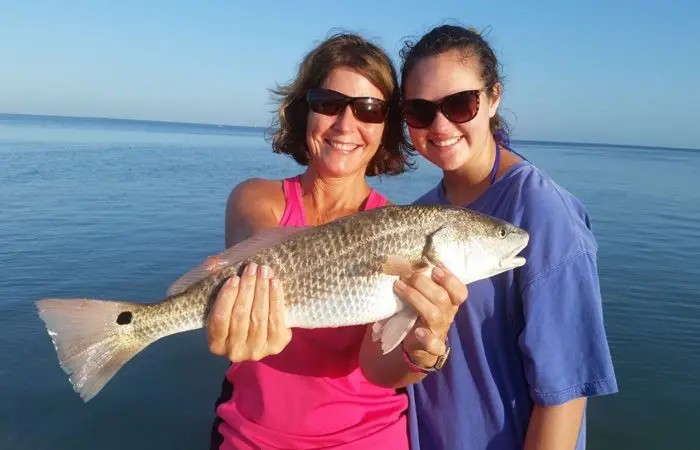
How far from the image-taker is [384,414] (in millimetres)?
3582

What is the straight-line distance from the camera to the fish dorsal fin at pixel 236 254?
355 centimetres

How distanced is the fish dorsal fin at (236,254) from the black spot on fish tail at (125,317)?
1.00 ft

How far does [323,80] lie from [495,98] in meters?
1.30

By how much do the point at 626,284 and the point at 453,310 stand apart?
9884 mm

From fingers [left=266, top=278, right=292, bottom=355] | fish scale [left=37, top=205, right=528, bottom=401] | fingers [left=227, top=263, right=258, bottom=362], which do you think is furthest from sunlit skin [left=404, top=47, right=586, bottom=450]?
fingers [left=227, top=263, right=258, bottom=362]

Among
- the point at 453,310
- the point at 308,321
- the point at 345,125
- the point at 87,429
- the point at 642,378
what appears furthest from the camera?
the point at 642,378

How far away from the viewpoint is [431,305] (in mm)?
3146

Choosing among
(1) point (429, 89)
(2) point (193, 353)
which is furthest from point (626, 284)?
(1) point (429, 89)

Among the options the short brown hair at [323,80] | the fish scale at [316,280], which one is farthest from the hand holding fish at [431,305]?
the short brown hair at [323,80]

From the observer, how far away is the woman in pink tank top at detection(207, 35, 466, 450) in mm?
3322

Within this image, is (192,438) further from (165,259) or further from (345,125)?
(165,259)

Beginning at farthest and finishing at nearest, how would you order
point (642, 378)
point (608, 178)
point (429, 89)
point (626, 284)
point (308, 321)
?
point (608, 178) → point (626, 284) → point (642, 378) → point (429, 89) → point (308, 321)

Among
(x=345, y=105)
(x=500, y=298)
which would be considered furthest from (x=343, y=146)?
(x=500, y=298)

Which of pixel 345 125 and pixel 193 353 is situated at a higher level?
pixel 345 125
